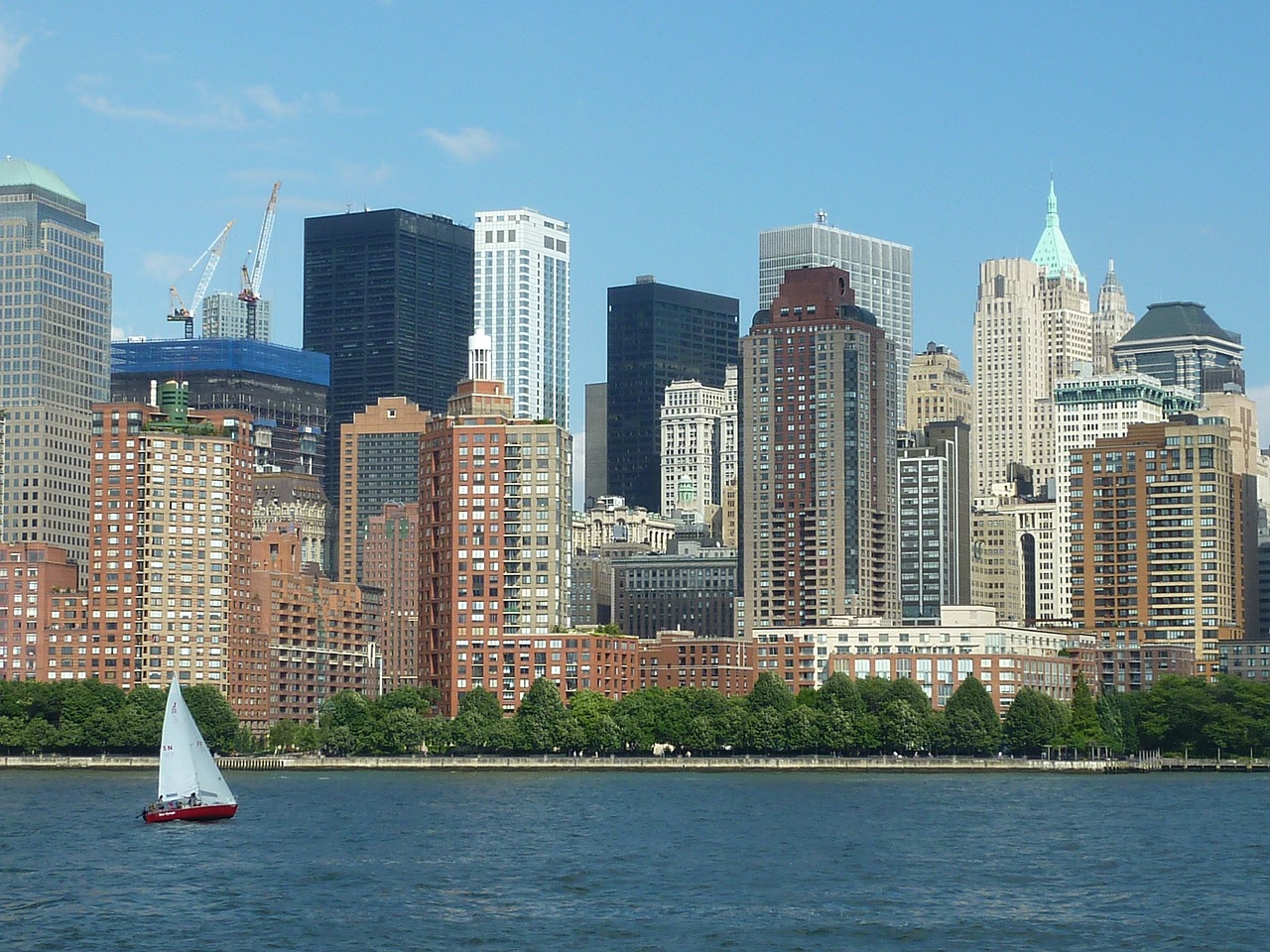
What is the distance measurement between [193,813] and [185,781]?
272cm

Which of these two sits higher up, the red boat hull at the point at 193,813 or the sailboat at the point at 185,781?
the sailboat at the point at 185,781

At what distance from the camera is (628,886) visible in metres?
150

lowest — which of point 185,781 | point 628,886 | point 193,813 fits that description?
point 628,886

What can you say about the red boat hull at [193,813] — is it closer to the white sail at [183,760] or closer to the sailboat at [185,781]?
the sailboat at [185,781]

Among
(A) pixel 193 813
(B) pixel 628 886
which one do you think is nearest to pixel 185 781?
(A) pixel 193 813

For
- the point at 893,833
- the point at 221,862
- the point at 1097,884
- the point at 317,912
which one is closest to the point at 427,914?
the point at 317,912

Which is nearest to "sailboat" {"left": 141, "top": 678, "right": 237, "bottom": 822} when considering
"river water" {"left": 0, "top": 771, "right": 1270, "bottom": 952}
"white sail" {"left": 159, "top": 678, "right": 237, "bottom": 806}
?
"white sail" {"left": 159, "top": 678, "right": 237, "bottom": 806}

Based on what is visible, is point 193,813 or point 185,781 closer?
point 193,813

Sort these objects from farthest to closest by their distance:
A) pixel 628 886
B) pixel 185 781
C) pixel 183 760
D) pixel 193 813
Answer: pixel 185 781, pixel 193 813, pixel 183 760, pixel 628 886

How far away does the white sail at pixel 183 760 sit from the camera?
637 ft

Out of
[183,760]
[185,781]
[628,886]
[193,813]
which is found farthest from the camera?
[185,781]

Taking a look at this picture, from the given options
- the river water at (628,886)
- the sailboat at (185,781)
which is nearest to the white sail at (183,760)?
the sailboat at (185,781)

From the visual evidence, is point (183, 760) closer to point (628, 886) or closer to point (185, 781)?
point (185, 781)

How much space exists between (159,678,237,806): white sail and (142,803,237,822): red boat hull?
64cm
